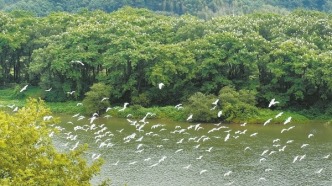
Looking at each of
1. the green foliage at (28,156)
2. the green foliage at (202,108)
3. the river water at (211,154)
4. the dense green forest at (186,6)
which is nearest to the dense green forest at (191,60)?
the green foliage at (202,108)

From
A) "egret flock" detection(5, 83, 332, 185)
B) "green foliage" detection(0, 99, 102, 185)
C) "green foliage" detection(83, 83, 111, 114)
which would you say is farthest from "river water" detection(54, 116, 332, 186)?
"green foliage" detection(0, 99, 102, 185)

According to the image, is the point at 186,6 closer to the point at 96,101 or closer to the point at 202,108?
the point at 96,101

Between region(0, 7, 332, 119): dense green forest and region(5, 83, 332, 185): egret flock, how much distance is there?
20.3 feet

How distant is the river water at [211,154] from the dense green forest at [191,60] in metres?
5.83

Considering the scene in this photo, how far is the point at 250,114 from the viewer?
178 feet

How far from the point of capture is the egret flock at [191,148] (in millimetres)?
38094

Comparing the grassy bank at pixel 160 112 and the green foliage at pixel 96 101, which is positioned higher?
the green foliage at pixel 96 101

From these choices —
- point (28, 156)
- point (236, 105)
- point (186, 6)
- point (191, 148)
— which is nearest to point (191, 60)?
point (236, 105)

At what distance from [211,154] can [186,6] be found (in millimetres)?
83066

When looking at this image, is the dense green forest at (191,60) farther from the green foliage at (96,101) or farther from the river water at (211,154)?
the river water at (211,154)

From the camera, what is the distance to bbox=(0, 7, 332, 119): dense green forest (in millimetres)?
57188

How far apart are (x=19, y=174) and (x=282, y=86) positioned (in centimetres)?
4188

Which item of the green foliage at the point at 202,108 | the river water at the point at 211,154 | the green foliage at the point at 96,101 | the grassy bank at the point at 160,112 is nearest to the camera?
the river water at the point at 211,154

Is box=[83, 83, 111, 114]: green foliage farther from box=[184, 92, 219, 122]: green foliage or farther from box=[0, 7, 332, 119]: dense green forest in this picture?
box=[184, 92, 219, 122]: green foliage
